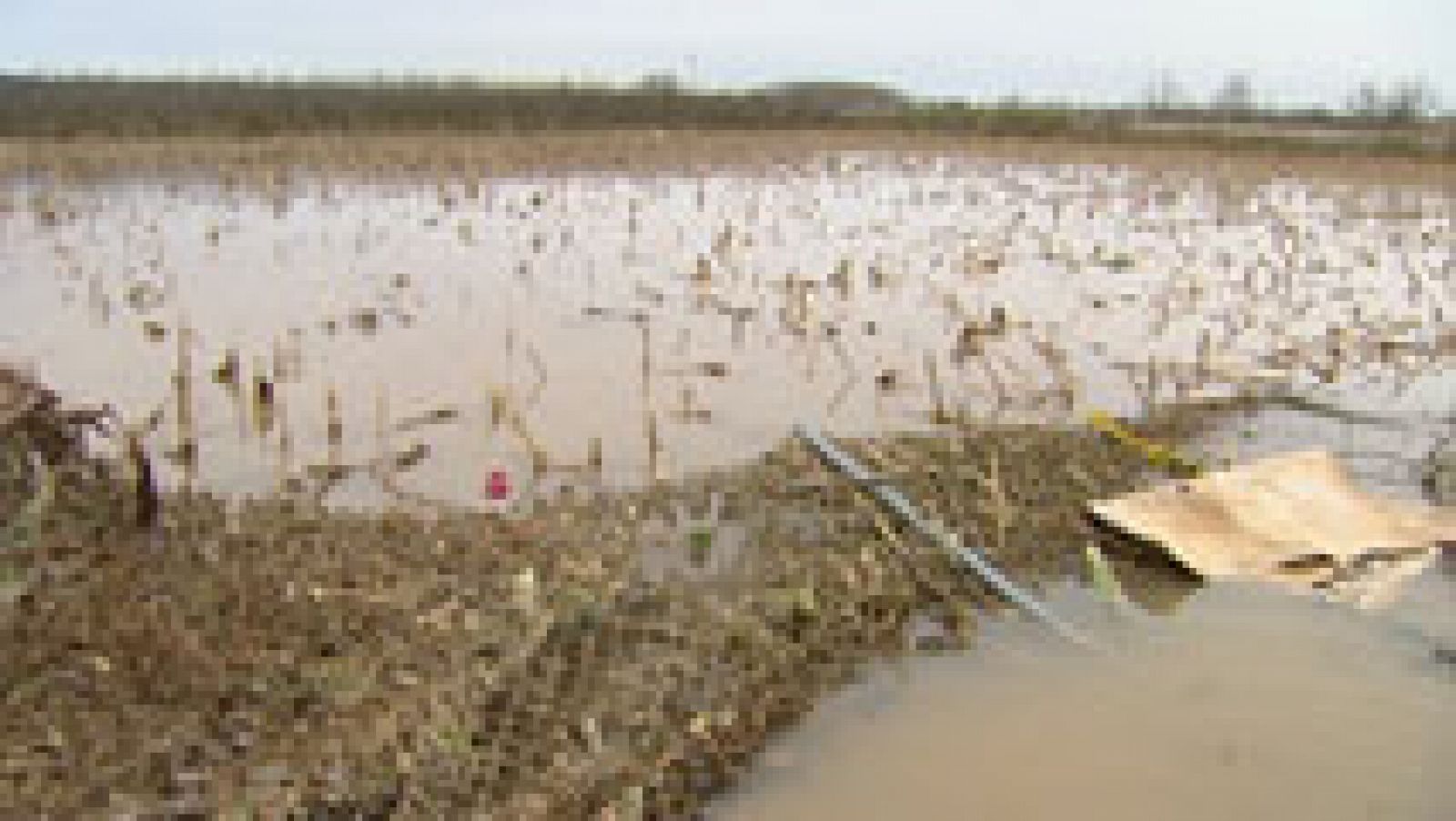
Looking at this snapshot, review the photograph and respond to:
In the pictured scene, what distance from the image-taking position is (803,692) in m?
4.39

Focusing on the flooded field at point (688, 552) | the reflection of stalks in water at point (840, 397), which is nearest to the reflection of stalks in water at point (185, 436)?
the flooded field at point (688, 552)

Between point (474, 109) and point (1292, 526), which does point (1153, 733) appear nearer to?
point (1292, 526)

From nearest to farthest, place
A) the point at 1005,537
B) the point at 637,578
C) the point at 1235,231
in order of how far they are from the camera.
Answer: the point at 637,578, the point at 1005,537, the point at 1235,231

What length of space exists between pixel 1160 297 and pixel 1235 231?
526 cm

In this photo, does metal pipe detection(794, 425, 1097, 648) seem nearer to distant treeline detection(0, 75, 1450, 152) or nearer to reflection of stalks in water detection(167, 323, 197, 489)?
reflection of stalks in water detection(167, 323, 197, 489)

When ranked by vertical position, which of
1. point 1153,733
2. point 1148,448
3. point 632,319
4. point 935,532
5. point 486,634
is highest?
point 632,319

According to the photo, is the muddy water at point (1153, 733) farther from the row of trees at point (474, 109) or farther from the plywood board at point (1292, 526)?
the row of trees at point (474, 109)

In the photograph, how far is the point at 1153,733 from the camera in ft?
13.9

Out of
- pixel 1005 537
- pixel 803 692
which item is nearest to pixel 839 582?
pixel 803 692

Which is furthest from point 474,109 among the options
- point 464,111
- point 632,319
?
point 632,319

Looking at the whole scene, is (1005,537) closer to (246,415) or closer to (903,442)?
(903,442)

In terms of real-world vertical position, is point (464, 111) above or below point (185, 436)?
above

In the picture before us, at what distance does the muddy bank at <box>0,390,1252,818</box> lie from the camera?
141 inches

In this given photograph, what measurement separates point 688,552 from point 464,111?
83.4 ft
